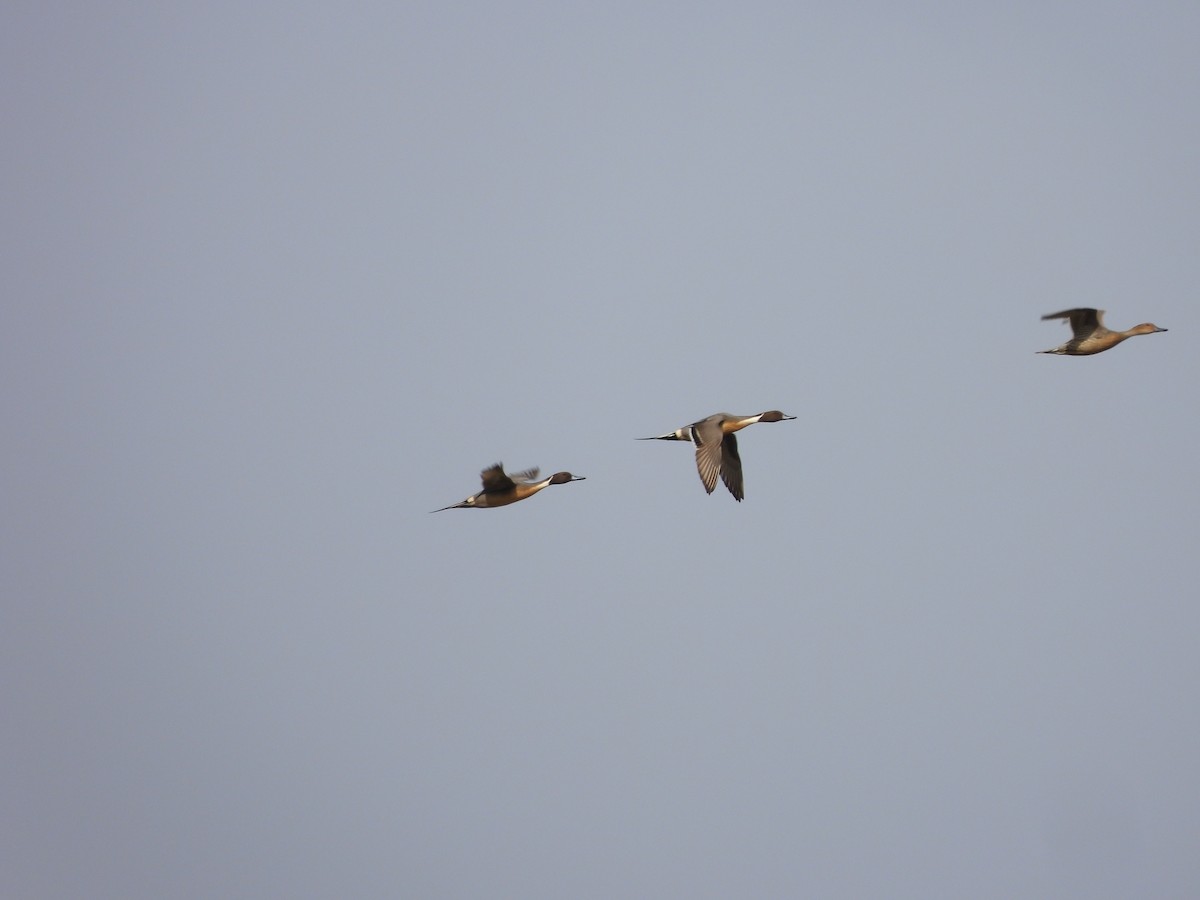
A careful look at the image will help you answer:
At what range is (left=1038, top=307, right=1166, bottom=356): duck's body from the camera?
70.2 ft

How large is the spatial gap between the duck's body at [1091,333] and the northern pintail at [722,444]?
4441mm

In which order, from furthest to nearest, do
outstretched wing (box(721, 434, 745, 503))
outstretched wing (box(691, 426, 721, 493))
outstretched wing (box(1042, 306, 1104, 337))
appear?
outstretched wing (box(1042, 306, 1104, 337)) < outstretched wing (box(721, 434, 745, 503)) < outstretched wing (box(691, 426, 721, 493))

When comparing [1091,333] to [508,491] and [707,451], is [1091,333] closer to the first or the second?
[707,451]

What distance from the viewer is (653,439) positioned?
20578 mm

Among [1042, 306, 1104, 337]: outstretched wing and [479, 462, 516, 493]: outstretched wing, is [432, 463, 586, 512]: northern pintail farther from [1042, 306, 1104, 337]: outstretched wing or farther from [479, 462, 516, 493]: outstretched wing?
[1042, 306, 1104, 337]: outstretched wing

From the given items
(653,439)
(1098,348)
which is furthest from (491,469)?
(1098,348)

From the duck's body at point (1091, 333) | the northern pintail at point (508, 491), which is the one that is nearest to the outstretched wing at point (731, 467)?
the northern pintail at point (508, 491)

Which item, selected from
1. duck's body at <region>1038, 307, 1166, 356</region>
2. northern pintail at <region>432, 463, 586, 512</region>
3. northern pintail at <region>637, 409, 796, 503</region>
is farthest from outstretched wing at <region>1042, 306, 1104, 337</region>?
northern pintail at <region>432, 463, 586, 512</region>

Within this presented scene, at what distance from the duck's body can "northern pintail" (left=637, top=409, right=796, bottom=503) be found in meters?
4.44

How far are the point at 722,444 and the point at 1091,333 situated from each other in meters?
5.80

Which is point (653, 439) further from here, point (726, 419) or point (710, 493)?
point (710, 493)

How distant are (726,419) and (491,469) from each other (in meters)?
4.07

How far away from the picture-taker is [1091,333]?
70.5ft

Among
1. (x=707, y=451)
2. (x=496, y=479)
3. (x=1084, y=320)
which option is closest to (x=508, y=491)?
(x=496, y=479)
